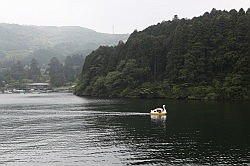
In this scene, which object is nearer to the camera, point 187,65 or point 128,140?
point 128,140

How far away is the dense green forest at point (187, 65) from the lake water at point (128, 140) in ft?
184

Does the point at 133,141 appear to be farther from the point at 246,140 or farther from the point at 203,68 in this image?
the point at 203,68

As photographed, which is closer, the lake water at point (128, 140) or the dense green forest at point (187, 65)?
the lake water at point (128, 140)

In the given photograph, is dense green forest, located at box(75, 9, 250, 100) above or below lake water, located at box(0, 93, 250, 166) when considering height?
above

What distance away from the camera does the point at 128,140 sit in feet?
196

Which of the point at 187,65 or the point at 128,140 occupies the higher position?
the point at 187,65

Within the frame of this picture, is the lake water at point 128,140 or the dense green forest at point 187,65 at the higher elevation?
the dense green forest at point 187,65

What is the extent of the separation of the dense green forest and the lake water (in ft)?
184

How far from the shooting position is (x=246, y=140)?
185 ft

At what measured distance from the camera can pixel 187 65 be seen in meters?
150

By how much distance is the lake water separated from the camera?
47344 mm

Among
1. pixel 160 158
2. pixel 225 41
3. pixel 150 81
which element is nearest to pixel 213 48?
pixel 225 41

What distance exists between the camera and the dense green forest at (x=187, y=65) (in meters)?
141

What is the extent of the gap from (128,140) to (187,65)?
313 feet
